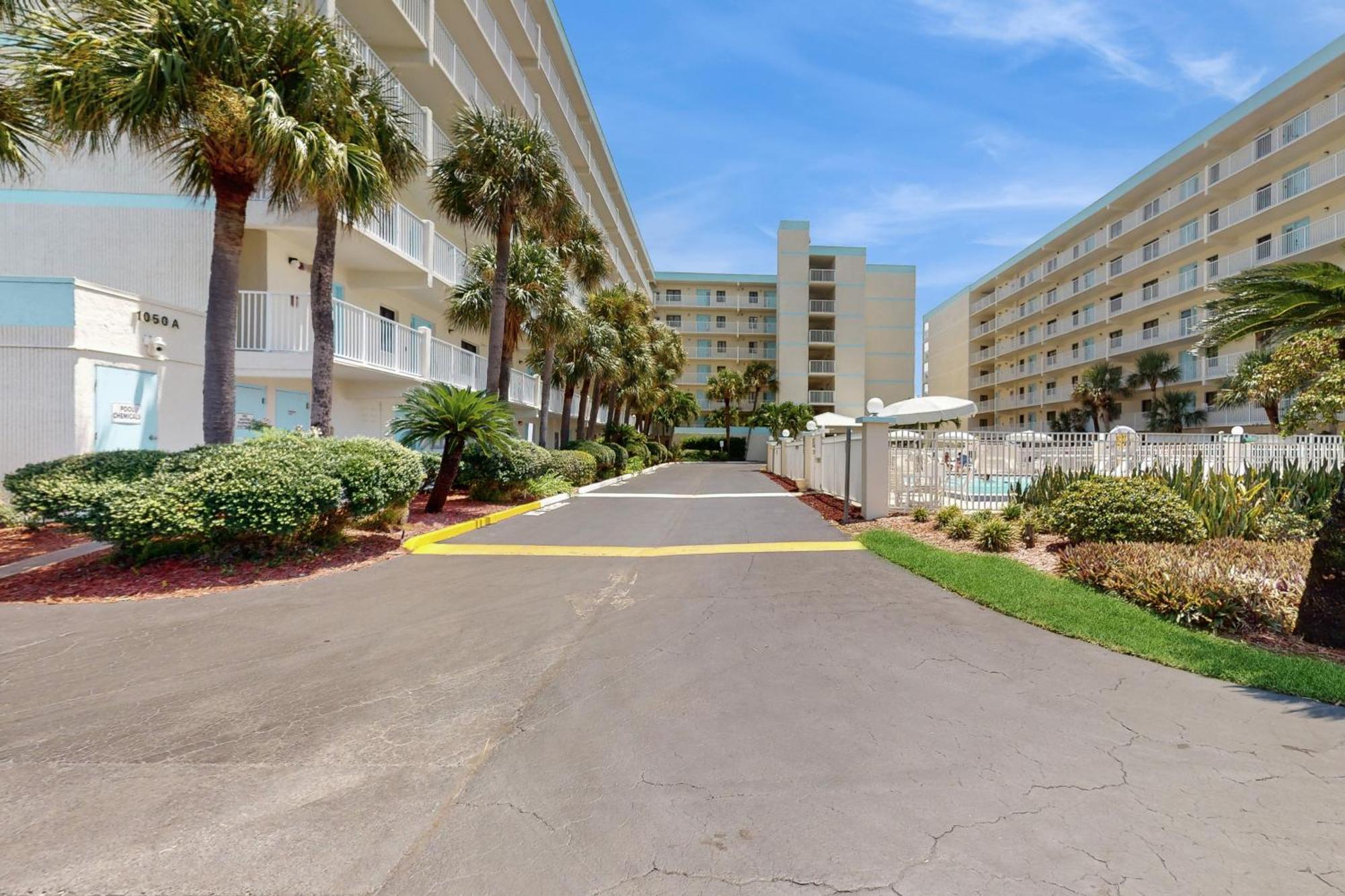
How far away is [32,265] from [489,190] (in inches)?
376

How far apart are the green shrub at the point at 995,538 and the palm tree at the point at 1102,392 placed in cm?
3869

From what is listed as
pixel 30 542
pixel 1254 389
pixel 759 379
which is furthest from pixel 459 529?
pixel 759 379

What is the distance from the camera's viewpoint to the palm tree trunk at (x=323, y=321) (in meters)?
10.9

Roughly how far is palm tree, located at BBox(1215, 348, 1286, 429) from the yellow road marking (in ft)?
71.6

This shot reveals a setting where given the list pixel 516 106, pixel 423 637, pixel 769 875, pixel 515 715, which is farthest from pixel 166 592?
pixel 516 106

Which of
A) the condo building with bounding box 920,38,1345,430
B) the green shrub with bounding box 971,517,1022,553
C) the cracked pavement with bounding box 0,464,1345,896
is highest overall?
the condo building with bounding box 920,38,1345,430

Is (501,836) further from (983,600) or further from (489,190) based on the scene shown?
(489,190)

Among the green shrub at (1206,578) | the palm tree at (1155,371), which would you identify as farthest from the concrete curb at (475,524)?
the palm tree at (1155,371)

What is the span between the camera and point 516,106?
2462 centimetres

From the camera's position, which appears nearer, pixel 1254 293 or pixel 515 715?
pixel 515 715

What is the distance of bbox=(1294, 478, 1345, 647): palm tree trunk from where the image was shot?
5062 mm

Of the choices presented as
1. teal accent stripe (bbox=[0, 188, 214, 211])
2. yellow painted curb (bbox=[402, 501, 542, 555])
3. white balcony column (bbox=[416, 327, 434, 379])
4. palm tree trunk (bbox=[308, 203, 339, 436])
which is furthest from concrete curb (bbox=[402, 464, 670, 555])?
teal accent stripe (bbox=[0, 188, 214, 211])

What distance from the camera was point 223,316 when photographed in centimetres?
874

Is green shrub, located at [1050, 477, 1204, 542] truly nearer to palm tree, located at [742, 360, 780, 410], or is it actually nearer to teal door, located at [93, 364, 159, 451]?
teal door, located at [93, 364, 159, 451]
